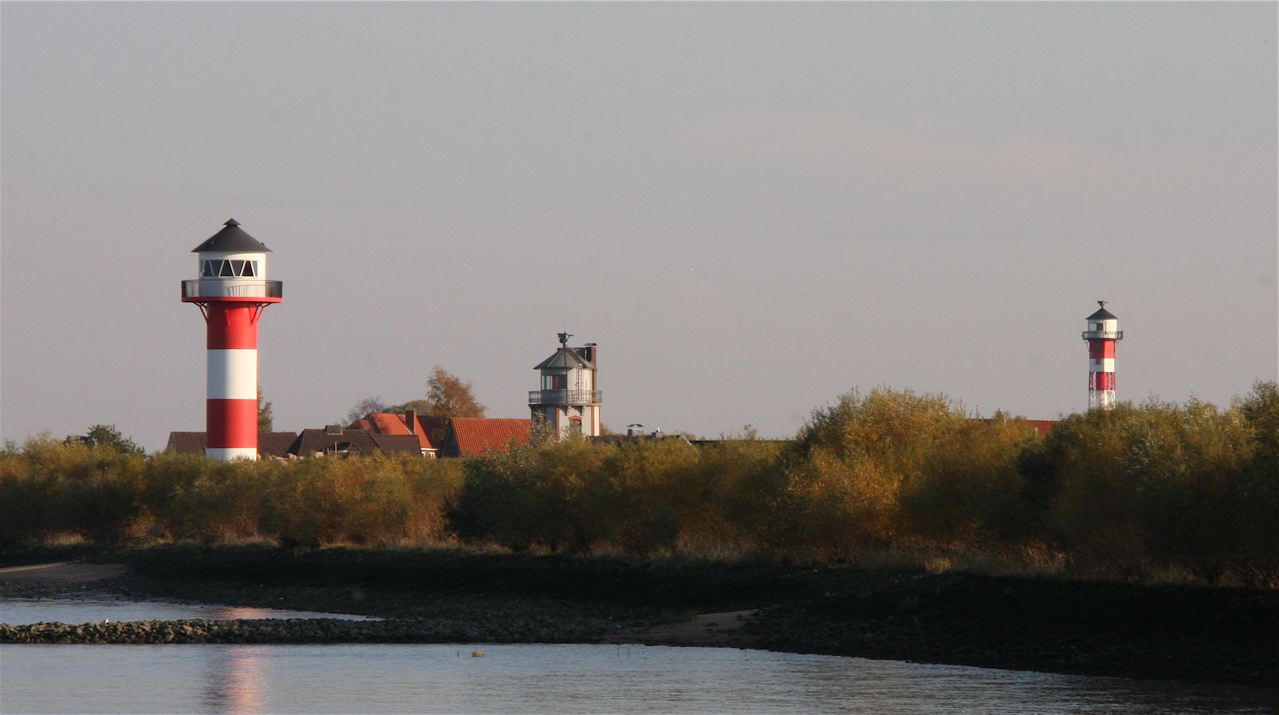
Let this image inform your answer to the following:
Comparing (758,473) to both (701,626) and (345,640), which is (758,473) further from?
(345,640)

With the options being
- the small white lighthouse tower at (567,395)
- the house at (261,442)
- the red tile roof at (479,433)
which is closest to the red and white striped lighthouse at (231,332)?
the small white lighthouse tower at (567,395)

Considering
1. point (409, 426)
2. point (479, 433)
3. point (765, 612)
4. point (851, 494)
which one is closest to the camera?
point (765, 612)

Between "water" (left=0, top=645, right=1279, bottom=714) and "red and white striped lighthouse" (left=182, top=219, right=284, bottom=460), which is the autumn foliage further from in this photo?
"water" (left=0, top=645, right=1279, bottom=714)

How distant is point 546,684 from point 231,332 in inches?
1701

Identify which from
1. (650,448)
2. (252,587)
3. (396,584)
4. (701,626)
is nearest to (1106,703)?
(701,626)

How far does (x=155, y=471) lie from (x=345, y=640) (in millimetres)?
39762

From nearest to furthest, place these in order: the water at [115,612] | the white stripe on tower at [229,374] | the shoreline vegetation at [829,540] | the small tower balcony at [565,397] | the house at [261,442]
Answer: the shoreline vegetation at [829,540], the water at [115,612], the white stripe on tower at [229,374], the small tower balcony at [565,397], the house at [261,442]

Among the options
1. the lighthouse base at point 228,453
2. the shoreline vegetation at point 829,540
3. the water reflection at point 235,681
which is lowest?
the water reflection at point 235,681

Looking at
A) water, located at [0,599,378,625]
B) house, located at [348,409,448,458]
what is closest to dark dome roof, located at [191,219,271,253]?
water, located at [0,599,378,625]

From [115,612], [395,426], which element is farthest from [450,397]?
[115,612]

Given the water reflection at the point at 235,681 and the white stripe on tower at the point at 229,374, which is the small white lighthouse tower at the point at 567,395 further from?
the water reflection at the point at 235,681

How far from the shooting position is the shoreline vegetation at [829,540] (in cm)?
3159

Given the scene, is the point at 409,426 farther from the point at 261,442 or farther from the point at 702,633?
the point at 702,633

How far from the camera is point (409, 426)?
119 meters
